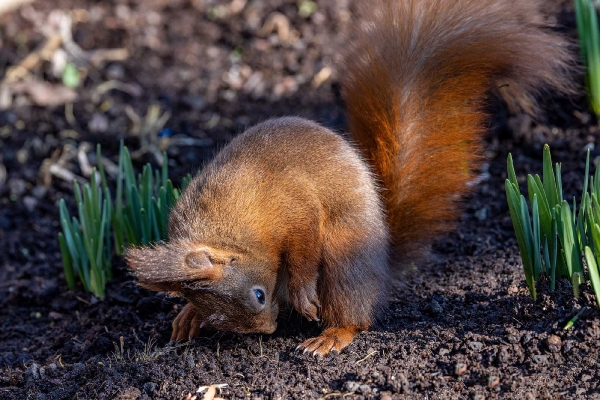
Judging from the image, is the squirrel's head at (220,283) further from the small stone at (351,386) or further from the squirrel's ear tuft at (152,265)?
the small stone at (351,386)

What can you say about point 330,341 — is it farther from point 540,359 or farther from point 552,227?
point 552,227

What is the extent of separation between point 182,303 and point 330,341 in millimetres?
814

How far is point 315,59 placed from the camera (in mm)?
5250

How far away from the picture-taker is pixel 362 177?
2959mm

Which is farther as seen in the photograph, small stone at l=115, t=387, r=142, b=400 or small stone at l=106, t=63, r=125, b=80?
small stone at l=106, t=63, r=125, b=80

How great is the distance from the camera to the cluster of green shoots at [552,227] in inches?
94.9

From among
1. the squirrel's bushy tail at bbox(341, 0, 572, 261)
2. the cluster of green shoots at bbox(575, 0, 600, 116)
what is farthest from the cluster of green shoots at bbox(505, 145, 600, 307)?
the cluster of green shoots at bbox(575, 0, 600, 116)

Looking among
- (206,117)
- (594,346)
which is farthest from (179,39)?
(594,346)

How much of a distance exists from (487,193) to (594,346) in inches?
59.7

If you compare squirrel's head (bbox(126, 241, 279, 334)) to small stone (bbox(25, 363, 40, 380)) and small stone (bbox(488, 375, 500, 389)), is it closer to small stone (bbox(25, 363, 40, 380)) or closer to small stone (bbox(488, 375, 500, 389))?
small stone (bbox(25, 363, 40, 380))

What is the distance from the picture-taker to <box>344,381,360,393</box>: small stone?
2.42 m

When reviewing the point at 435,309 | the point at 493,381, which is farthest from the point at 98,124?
the point at 493,381

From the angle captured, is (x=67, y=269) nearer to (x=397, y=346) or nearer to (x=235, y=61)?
(x=397, y=346)

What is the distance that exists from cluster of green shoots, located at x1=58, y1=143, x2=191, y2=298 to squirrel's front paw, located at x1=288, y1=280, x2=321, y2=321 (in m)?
0.67
